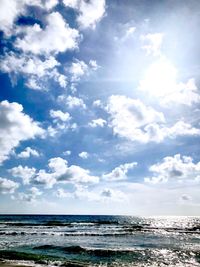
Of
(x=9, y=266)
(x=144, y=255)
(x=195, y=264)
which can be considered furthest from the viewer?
(x=144, y=255)

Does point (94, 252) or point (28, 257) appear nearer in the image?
point (28, 257)

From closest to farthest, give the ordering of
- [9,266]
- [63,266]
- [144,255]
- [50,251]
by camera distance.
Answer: [9,266]
[63,266]
[144,255]
[50,251]

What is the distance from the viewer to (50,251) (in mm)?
27750

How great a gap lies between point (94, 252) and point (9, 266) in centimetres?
988

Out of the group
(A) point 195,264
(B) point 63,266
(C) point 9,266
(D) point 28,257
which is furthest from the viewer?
(D) point 28,257

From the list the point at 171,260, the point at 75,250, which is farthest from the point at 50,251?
the point at 171,260

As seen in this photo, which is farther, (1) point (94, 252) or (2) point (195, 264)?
(1) point (94, 252)

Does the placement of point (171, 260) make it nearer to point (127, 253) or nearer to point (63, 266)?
point (127, 253)

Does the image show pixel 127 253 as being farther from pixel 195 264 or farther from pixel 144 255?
pixel 195 264

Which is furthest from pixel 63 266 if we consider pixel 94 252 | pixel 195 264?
pixel 195 264

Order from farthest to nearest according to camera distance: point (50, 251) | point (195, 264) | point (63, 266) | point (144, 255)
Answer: point (50, 251), point (144, 255), point (195, 264), point (63, 266)

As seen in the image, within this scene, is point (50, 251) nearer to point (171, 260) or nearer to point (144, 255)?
point (144, 255)

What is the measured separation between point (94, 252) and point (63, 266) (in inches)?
288

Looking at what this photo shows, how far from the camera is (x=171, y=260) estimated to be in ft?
78.2
